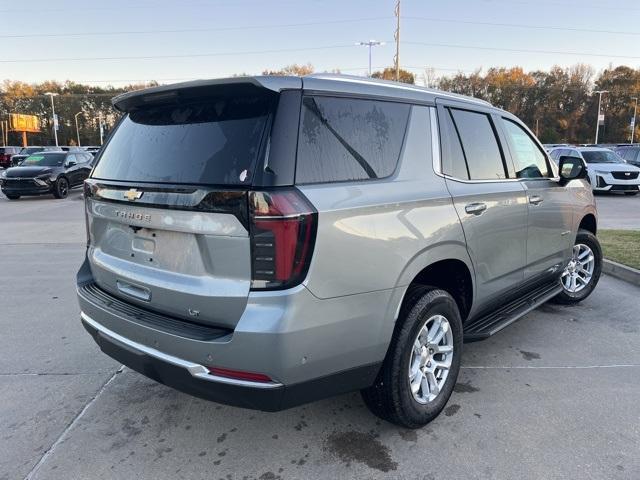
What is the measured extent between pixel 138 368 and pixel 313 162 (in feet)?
4.69

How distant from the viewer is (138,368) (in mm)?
2539

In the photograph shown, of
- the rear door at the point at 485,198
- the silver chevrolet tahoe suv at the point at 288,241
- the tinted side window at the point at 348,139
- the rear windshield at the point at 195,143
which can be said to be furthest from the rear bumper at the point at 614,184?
the rear windshield at the point at 195,143

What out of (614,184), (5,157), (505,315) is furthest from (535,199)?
(5,157)

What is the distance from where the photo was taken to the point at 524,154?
159 inches

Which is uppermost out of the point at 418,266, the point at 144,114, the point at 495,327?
the point at 144,114

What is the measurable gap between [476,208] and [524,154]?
1.26 m

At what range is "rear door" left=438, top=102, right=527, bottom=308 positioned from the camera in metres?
3.06

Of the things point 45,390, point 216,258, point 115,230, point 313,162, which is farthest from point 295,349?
point 45,390

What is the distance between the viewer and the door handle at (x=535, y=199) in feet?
12.5

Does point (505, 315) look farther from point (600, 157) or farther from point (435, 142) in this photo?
point (600, 157)

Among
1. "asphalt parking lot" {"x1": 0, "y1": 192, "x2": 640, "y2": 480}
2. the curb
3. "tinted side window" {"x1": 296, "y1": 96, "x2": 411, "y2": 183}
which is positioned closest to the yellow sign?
"asphalt parking lot" {"x1": 0, "y1": 192, "x2": 640, "y2": 480}

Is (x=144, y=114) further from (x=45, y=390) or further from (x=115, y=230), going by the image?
(x=45, y=390)

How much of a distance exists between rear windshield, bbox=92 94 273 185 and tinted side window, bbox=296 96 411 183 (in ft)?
0.73

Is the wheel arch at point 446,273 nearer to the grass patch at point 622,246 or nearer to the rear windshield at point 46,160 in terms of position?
the grass patch at point 622,246
